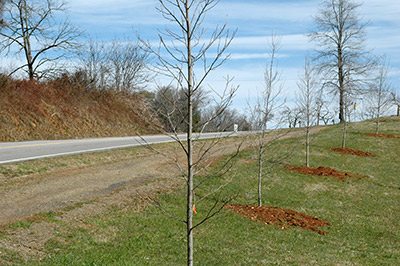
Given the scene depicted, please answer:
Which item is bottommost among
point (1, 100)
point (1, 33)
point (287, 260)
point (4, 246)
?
point (287, 260)

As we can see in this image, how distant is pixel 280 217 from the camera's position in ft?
42.6

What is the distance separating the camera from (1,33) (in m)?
33.2

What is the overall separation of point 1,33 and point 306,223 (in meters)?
28.1

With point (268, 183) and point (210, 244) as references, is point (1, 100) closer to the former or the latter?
point (268, 183)

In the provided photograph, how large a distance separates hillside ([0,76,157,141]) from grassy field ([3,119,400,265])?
10.4 meters

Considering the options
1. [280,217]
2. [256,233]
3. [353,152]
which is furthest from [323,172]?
[256,233]

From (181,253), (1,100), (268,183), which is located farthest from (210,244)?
(1,100)

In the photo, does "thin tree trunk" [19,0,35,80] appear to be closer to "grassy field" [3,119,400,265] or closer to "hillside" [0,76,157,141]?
"hillside" [0,76,157,141]

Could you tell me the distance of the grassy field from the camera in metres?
8.68

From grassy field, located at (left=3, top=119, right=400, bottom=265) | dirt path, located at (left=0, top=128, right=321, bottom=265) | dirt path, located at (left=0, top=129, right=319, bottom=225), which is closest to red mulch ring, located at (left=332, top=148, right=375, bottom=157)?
grassy field, located at (left=3, top=119, right=400, bottom=265)

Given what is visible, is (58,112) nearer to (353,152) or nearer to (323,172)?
(323,172)

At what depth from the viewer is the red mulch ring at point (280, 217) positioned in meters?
12.5

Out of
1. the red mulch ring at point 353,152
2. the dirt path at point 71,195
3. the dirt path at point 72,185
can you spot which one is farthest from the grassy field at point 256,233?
the red mulch ring at point 353,152

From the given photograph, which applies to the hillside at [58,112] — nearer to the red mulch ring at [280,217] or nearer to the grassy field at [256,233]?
the grassy field at [256,233]
